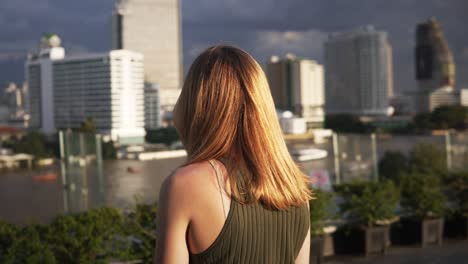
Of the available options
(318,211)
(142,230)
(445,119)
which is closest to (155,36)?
(445,119)

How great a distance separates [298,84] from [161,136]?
88.4ft

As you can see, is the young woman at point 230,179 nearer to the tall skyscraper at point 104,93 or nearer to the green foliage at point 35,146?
the green foliage at point 35,146

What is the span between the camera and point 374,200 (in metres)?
3.94

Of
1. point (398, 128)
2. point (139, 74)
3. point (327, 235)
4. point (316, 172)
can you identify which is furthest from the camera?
point (398, 128)

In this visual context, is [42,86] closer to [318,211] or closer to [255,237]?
[318,211]

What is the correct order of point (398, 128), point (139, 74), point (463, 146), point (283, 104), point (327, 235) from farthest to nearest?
1. point (283, 104)
2. point (398, 128)
3. point (139, 74)
4. point (463, 146)
5. point (327, 235)

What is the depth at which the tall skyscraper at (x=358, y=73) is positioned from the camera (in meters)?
80.2

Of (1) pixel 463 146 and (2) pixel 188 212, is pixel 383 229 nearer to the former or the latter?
(1) pixel 463 146

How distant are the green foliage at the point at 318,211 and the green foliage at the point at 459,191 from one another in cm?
138

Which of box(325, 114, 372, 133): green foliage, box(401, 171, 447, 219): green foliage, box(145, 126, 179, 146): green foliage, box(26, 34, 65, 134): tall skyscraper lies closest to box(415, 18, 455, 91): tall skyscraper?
box(325, 114, 372, 133): green foliage

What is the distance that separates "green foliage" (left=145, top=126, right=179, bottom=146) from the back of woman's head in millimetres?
48453

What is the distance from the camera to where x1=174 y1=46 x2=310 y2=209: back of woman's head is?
748mm

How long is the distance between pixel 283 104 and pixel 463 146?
2691 inches

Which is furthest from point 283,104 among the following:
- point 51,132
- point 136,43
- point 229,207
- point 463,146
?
point 229,207
